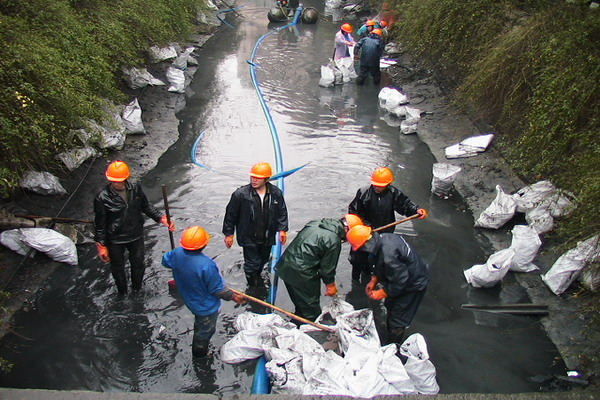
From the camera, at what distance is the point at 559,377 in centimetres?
429

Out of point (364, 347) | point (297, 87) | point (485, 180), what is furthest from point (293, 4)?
point (364, 347)

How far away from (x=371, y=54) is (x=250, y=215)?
792 centimetres

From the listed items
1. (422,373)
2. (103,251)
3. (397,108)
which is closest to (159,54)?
(397,108)

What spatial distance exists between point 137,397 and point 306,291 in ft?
5.75

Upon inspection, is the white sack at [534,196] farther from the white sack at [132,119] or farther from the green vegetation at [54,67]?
the white sack at [132,119]

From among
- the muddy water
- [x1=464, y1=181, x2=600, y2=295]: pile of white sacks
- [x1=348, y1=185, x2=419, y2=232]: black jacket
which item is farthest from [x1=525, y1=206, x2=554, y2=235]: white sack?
[x1=348, y1=185, x2=419, y2=232]: black jacket

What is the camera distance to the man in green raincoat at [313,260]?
4469mm

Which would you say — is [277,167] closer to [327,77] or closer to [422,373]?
[422,373]

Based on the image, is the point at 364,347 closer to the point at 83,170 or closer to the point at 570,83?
the point at 570,83

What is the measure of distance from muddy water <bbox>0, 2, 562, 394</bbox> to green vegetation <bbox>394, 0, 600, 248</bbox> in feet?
3.97

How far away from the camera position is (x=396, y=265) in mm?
4242

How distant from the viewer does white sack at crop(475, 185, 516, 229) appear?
250 inches

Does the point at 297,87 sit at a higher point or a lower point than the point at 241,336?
lower

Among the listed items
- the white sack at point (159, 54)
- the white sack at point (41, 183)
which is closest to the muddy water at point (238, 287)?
the white sack at point (41, 183)
